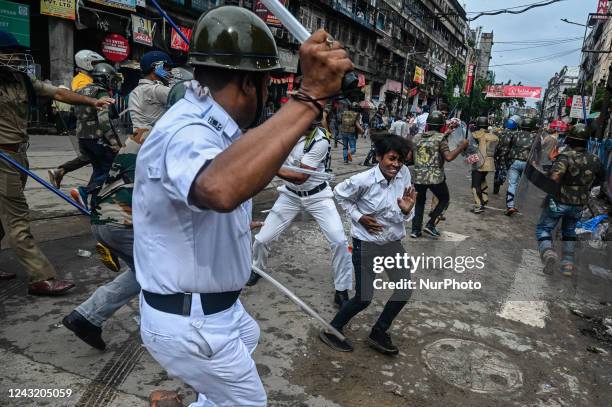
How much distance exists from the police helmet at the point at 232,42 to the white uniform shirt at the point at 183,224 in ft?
0.43

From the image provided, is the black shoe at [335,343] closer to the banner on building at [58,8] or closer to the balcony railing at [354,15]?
the banner on building at [58,8]

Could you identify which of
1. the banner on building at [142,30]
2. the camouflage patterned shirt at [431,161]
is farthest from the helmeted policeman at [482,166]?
the banner on building at [142,30]

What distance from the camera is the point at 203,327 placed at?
1475 mm

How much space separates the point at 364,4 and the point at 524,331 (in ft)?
130

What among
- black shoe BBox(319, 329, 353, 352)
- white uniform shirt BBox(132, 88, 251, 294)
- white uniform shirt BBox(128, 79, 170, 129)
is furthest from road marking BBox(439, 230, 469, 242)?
white uniform shirt BBox(132, 88, 251, 294)

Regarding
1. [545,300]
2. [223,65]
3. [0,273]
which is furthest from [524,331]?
[0,273]

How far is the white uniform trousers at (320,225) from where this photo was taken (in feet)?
13.7

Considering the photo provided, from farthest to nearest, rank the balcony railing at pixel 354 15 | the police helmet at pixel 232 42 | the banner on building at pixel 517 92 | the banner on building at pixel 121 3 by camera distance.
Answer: the banner on building at pixel 517 92, the balcony railing at pixel 354 15, the banner on building at pixel 121 3, the police helmet at pixel 232 42

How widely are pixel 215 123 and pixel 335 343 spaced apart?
2.58 metres

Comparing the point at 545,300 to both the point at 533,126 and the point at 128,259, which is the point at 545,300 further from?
the point at 533,126

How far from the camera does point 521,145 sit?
907 centimetres

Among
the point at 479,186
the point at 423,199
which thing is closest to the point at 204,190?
the point at 423,199

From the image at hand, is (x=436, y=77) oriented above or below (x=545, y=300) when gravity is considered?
above

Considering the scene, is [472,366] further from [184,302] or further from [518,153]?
[518,153]
